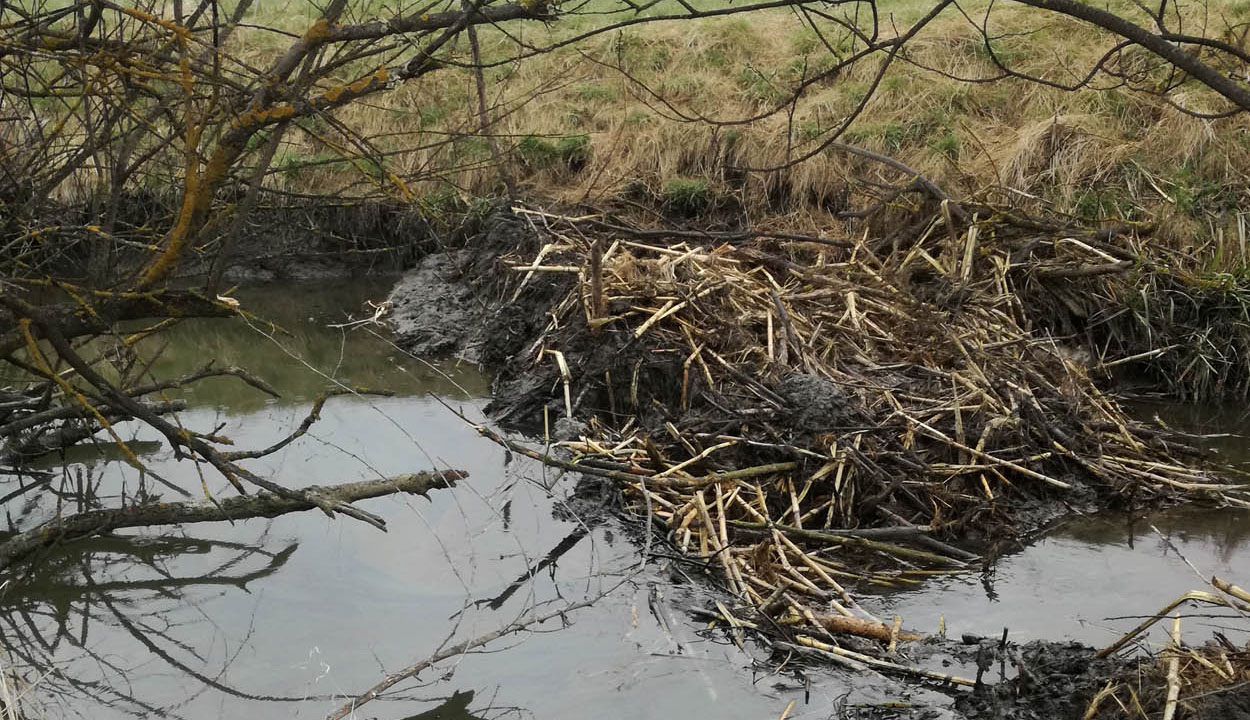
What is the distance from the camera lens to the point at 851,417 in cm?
563

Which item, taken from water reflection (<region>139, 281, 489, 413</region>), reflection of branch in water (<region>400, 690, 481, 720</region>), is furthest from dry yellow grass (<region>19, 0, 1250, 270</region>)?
reflection of branch in water (<region>400, 690, 481, 720</region>)

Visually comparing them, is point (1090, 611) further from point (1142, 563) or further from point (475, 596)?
point (475, 596)

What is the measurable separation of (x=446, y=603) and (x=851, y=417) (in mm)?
2224

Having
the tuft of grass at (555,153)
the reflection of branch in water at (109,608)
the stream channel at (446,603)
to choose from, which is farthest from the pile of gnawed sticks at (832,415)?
the tuft of grass at (555,153)

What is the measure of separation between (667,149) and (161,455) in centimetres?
522

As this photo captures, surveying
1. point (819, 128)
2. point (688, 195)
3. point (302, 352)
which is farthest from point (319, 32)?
point (819, 128)

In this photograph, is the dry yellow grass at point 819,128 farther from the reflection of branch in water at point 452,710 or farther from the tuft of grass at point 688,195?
the reflection of branch in water at point 452,710

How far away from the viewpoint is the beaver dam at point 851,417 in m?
4.45

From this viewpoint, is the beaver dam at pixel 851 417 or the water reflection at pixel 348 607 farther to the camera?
the beaver dam at pixel 851 417

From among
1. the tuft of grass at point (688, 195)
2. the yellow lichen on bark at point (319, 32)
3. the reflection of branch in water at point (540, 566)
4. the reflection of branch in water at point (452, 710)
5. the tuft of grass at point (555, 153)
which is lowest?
the reflection of branch in water at point (452, 710)

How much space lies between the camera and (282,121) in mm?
3387

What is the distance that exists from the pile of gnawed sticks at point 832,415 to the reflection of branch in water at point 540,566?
330 mm

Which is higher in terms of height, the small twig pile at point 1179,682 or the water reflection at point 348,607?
the small twig pile at point 1179,682

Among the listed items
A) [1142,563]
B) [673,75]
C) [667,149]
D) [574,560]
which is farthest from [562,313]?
[673,75]
